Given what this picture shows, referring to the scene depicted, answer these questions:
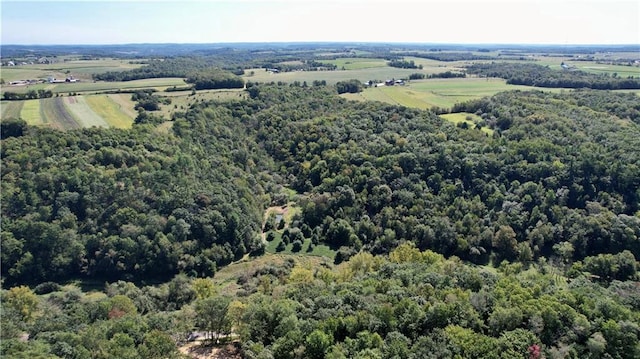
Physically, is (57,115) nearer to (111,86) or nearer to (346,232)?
(111,86)

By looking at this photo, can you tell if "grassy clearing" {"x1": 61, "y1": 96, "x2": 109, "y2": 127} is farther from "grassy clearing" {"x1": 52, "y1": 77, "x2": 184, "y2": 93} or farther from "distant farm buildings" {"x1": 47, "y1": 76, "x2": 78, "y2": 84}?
"distant farm buildings" {"x1": 47, "y1": 76, "x2": 78, "y2": 84}

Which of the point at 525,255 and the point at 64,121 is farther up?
the point at 64,121

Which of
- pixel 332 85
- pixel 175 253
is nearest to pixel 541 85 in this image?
pixel 332 85

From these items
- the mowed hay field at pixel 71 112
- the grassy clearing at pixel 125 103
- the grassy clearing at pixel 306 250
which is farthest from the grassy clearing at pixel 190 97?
the grassy clearing at pixel 306 250

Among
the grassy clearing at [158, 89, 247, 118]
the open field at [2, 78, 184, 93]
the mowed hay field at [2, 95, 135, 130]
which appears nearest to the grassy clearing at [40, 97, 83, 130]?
the mowed hay field at [2, 95, 135, 130]

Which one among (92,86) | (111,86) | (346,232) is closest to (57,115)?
(92,86)

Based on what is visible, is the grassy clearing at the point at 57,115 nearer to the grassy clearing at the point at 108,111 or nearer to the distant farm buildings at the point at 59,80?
the grassy clearing at the point at 108,111

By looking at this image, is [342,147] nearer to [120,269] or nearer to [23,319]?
[120,269]
